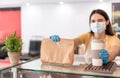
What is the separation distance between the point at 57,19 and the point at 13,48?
3.83m

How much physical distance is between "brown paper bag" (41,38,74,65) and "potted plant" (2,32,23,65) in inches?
7.5

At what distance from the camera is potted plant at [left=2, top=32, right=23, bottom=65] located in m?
1.52

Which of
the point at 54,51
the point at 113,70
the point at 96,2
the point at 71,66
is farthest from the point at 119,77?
the point at 96,2

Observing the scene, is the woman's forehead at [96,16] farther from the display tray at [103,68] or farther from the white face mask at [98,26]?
the display tray at [103,68]

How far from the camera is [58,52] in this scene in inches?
55.4

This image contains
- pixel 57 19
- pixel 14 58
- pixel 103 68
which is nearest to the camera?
pixel 103 68

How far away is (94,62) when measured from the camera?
4.15 feet

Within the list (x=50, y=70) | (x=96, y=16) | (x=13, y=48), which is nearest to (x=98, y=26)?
(x=96, y=16)

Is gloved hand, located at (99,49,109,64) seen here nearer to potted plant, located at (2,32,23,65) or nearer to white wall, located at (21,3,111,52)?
potted plant, located at (2,32,23,65)

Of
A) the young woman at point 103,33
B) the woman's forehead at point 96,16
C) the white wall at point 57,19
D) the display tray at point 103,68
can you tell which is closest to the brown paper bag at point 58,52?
the young woman at point 103,33

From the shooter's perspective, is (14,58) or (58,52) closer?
(58,52)

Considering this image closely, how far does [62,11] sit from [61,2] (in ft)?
0.85

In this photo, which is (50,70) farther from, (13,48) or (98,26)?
(98,26)

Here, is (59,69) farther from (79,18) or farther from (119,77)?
(79,18)
